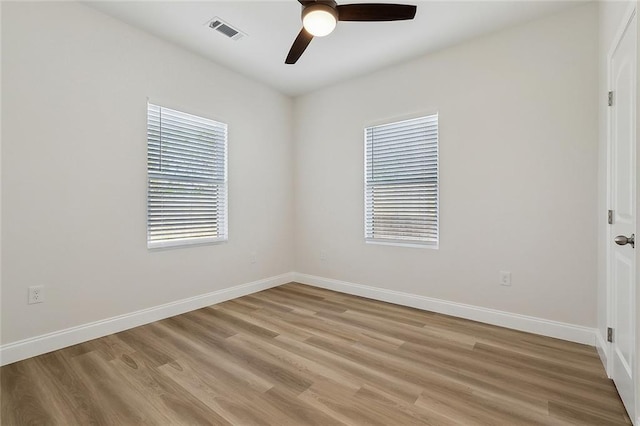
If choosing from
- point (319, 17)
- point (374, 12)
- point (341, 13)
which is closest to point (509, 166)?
point (374, 12)

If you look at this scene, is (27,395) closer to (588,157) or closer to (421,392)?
(421,392)

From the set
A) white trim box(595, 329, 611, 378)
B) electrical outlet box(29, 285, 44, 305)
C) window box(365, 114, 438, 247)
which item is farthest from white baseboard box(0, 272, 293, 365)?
white trim box(595, 329, 611, 378)

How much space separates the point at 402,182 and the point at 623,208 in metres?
2.00

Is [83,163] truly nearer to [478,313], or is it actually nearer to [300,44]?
[300,44]

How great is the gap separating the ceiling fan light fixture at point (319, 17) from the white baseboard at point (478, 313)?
9.34ft

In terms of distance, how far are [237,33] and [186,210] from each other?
194 centimetres

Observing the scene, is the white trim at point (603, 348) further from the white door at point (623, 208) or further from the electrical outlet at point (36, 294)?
the electrical outlet at point (36, 294)

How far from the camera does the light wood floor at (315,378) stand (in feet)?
5.36

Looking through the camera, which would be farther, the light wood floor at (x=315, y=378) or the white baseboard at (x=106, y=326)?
the white baseboard at (x=106, y=326)

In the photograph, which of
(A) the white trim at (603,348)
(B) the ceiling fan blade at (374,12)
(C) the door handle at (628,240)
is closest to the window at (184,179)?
(B) the ceiling fan blade at (374,12)

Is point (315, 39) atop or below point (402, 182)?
atop

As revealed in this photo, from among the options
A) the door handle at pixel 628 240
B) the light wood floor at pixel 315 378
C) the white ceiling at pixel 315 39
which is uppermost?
the white ceiling at pixel 315 39

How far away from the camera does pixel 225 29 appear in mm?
2885

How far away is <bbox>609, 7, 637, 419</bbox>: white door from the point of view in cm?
157
